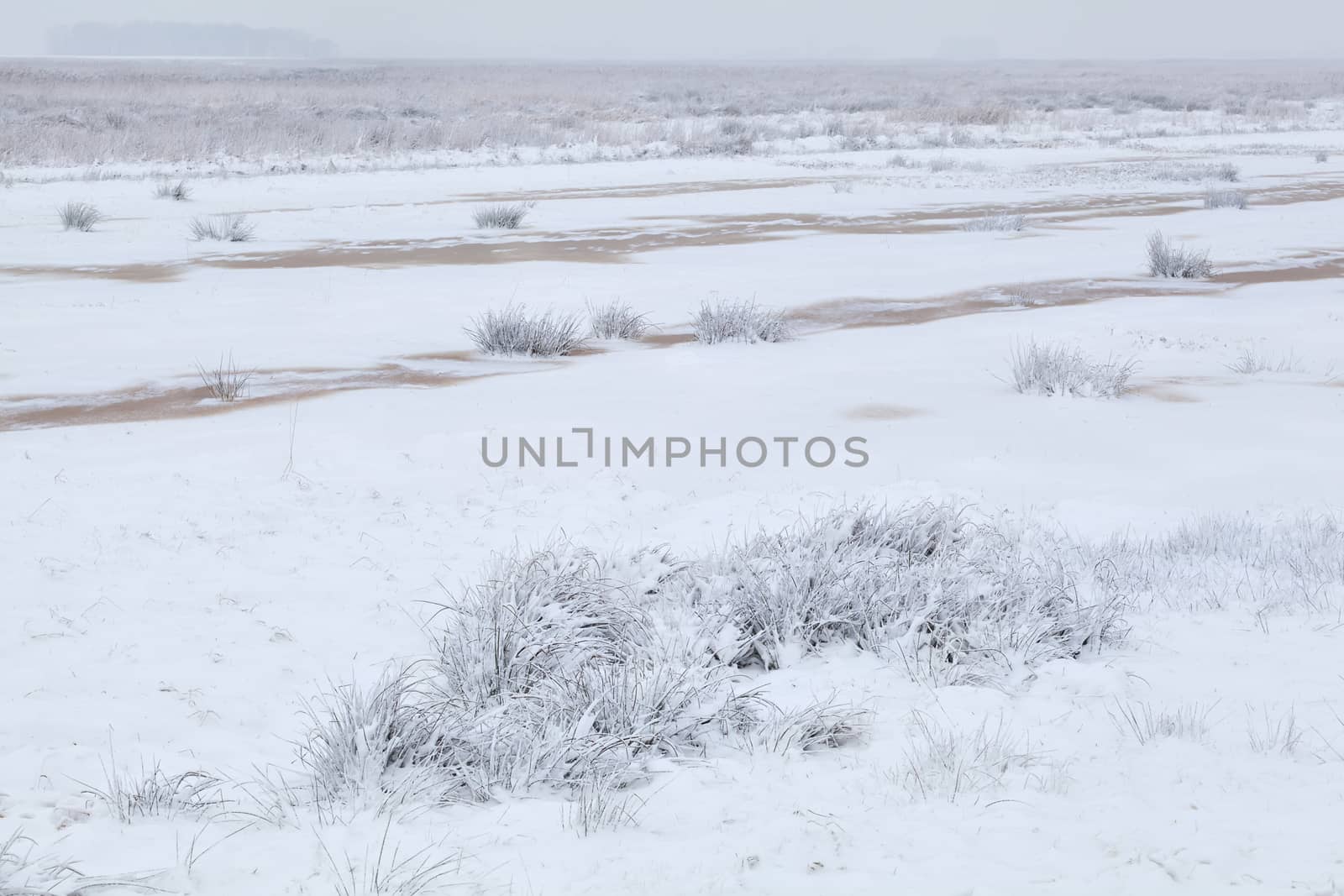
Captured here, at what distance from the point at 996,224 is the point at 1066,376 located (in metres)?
8.69

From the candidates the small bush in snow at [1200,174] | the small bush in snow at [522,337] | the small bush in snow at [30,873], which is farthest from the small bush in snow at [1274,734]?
the small bush in snow at [1200,174]

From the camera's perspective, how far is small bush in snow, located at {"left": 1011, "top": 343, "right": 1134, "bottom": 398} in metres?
8.11

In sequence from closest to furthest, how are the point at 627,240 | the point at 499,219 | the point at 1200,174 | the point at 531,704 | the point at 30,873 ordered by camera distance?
the point at 30,873 < the point at 531,704 < the point at 627,240 < the point at 499,219 < the point at 1200,174

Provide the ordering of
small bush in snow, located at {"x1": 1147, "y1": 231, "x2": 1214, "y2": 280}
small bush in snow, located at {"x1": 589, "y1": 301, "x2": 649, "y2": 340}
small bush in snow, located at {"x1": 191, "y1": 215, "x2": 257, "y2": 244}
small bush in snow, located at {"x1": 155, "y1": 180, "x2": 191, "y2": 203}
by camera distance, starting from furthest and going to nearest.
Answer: small bush in snow, located at {"x1": 155, "y1": 180, "x2": 191, "y2": 203}, small bush in snow, located at {"x1": 191, "y1": 215, "x2": 257, "y2": 244}, small bush in snow, located at {"x1": 1147, "y1": 231, "x2": 1214, "y2": 280}, small bush in snow, located at {"x1": 589, "y1": 301, "x2": 649, "y2": 340}

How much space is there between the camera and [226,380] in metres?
8.15

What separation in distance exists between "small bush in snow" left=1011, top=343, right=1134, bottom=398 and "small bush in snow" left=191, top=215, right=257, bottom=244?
10.8 meters

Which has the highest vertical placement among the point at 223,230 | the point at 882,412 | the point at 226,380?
the point at 223,230

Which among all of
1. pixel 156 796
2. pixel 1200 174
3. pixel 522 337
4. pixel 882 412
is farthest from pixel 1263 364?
pixel 1200 174

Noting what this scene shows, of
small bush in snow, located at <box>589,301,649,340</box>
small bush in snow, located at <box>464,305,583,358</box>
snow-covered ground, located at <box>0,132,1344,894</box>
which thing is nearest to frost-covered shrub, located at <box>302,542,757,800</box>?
snow-covered ground, located at <box>0,132,1344,894</box>

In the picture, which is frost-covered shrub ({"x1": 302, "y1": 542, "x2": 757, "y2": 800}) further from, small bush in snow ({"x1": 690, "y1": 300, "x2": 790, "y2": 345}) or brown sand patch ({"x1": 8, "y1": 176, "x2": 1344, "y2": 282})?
brown sand patch ({"x1": 8, "y1": 176, "x2": 1344, "y2": 282})

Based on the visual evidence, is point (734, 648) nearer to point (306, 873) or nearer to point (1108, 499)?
point (306, 873)

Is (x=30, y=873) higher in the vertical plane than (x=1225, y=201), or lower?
lower

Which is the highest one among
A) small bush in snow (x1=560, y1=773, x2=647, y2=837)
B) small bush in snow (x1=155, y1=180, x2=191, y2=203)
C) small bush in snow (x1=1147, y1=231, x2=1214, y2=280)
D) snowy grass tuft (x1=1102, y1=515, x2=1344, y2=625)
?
small bush in snow (x1=155, y1=180, x2=191, y2=203)

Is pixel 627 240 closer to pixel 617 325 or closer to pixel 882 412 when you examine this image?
pixel 617 325
